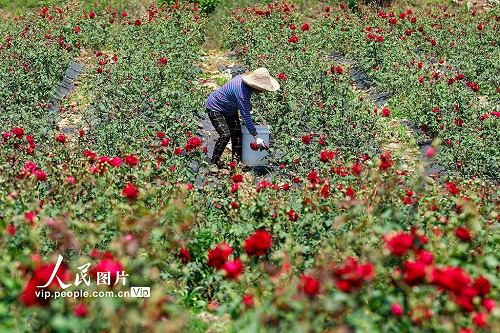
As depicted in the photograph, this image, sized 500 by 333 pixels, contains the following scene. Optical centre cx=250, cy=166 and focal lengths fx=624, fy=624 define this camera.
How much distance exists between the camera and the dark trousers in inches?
261

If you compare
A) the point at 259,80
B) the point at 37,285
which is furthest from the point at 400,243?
the point at 259,80

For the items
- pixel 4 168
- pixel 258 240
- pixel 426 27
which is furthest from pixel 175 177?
pixel 426 27

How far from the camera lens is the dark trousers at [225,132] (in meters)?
6.62

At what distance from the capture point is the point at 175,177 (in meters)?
4.91

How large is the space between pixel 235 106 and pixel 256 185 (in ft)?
2.92

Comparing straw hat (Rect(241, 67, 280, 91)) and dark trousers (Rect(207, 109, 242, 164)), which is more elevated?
straw hat (Rect(241, 67, 280, 91))

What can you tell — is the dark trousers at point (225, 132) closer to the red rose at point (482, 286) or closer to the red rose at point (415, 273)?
the red rose at point (482, 286)

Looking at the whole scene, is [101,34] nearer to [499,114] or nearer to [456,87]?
[456,87]

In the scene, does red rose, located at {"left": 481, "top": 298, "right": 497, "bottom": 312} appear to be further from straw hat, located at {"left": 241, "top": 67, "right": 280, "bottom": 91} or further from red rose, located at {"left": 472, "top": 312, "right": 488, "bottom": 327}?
straw hat, located at {"left": 241, "top": 67, "right": 280, "bottom": 91}

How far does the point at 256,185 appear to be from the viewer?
6.34 meters

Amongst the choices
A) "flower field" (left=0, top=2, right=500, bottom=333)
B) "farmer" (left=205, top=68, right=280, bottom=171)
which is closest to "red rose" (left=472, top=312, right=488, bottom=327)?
"flower field" (left=0, top=2, right=500, bottom=333)

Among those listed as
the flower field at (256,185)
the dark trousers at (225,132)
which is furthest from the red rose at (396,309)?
the dark trousers at (225,132)

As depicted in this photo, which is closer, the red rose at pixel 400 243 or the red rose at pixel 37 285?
the red rose at pixel 37 285

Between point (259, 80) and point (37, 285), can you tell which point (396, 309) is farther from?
point (259, 80)
